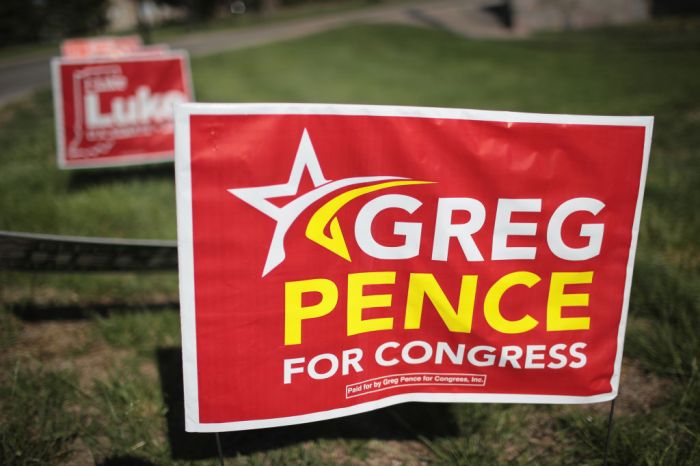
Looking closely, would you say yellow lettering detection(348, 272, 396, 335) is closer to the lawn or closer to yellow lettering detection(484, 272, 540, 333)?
yellow lettering detection(484, 272, 540, 333)

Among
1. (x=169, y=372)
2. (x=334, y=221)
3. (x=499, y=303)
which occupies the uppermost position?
(x=334, y=221)

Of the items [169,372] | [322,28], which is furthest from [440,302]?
[322,28]

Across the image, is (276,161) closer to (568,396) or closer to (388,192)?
(388,192)

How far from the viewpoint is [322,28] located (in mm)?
26859

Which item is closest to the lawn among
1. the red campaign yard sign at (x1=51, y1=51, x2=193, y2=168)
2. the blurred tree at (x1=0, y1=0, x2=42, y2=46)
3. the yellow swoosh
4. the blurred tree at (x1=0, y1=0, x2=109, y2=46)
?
the red campaign yard sign at (x1=51, y1=51, x2=193, y2=168)

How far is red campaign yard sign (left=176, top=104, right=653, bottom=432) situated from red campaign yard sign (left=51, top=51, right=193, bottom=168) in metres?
4.28

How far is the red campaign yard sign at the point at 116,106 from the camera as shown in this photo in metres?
5.54

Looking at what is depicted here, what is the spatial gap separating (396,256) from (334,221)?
26 cm

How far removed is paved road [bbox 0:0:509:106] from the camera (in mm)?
19188

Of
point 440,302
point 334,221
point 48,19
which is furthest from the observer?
point 48,19

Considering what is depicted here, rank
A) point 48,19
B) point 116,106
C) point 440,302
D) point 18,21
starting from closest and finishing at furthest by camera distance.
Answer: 1. point 440,302
2. point 116,106
3. point 18,21
4. point 48,19

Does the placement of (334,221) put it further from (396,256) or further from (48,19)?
(48,19)

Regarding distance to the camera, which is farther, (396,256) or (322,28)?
(322,28)

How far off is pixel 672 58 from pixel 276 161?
16967 millimetres
